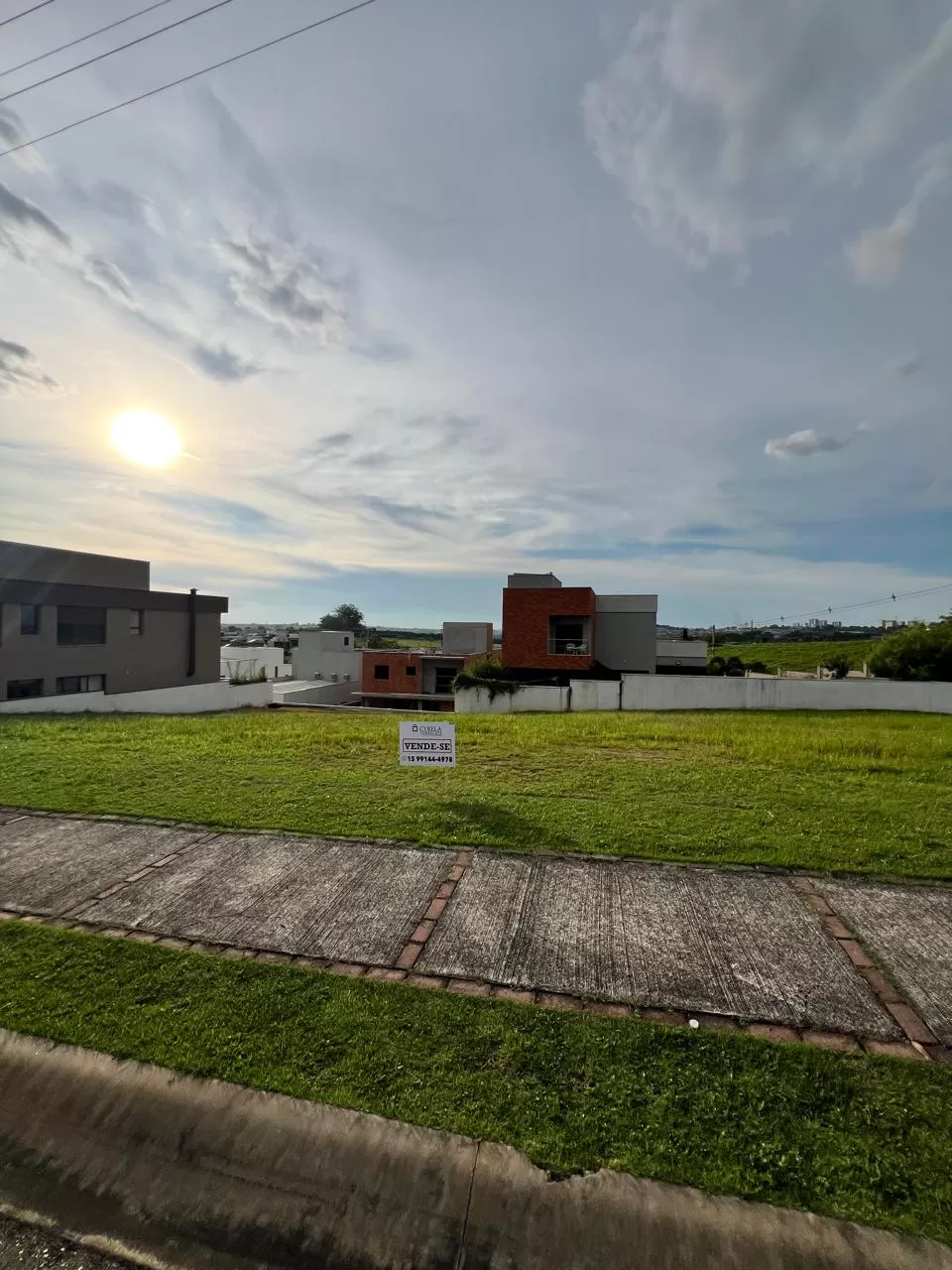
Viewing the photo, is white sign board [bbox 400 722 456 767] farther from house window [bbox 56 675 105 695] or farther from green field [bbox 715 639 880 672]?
green field [bbox 715 639 880 672]

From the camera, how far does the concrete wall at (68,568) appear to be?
757 inches

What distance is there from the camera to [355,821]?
6227 millimetres

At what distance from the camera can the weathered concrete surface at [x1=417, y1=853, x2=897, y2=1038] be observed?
10.9 ft

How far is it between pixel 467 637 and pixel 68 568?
76.8 feet

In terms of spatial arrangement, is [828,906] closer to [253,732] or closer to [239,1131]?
[239,1131]

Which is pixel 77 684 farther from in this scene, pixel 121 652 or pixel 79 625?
pixel 121 652

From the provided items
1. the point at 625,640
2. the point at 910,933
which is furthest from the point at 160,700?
the point at 625,640

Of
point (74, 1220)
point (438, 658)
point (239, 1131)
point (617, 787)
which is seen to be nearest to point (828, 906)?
point (617, 787)

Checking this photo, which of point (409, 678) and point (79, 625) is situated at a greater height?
point (79, 625)

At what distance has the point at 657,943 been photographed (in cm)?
393

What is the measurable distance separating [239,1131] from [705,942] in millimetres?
3058

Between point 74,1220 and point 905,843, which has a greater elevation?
point 905,843

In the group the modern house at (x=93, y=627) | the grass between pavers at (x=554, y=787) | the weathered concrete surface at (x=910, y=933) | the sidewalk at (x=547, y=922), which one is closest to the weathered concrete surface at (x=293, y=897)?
the sidewalk at (x=547, y=922)

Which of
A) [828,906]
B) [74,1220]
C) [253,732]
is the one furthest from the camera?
[253,732]
